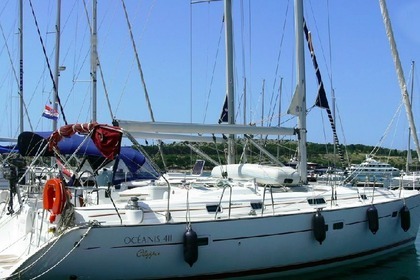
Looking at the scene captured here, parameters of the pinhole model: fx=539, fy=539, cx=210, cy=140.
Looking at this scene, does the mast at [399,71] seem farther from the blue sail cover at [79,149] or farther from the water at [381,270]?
the blue sail cover at [79,149]

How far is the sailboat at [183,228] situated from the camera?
9625mm

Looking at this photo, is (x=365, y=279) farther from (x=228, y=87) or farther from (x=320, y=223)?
(x=228, y=87)

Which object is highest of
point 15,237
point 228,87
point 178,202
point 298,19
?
point 298,19

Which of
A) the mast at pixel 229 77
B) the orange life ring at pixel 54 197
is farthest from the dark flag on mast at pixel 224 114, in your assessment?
the orange life ring at pixel 54 197

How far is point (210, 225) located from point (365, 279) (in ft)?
14.4

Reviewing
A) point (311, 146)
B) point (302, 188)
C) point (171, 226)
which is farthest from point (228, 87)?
point (311, 146)

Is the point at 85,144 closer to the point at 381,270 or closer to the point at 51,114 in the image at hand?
the point at 381,270

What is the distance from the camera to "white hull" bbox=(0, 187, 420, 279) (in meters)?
9.52

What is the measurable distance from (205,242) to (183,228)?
0.58 m

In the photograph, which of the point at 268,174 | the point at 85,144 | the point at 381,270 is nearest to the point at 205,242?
the point at 268,174

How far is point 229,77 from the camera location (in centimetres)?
1641

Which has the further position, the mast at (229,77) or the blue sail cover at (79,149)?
the mast at (229,77)

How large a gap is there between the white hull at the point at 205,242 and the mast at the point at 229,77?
10.2 ft

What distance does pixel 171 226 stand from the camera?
10.2 metres
